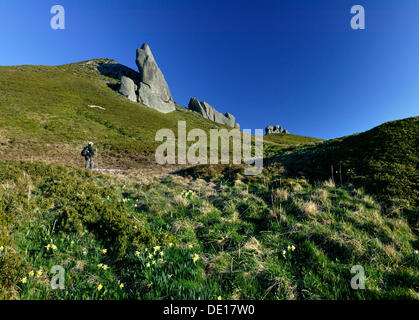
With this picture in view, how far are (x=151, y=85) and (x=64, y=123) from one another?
183 feet

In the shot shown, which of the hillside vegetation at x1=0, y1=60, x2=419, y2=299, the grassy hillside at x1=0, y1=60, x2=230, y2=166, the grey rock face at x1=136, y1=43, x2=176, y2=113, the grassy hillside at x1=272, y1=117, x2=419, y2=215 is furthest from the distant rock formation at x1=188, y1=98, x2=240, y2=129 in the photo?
the hillside vegetation at x1=0, y1=60, x2=419, y2=299

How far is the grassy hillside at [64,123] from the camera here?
21.5 meters

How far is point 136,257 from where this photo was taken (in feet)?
12.4

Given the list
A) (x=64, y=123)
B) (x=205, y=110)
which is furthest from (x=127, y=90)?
(x=205, y=110)

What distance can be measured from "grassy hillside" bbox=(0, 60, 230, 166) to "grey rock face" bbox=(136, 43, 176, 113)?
17.3 meters

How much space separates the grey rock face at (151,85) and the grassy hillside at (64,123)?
56.7 feet

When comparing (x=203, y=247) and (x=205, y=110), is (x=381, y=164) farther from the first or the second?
(x=205, y=110)

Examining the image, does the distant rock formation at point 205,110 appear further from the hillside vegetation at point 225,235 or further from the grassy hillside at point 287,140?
the hillside vegetation at point 225,235

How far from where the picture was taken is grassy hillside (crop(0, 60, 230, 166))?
21.5 m

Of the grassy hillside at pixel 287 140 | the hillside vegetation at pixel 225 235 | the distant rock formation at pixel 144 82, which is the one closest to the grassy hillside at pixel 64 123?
the distant rock formation at pixel 144 82

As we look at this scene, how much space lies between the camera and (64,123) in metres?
31.3

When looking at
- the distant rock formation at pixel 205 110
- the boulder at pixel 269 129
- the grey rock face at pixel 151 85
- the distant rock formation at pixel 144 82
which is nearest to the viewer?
the distant rock formation at pixel 144 82
